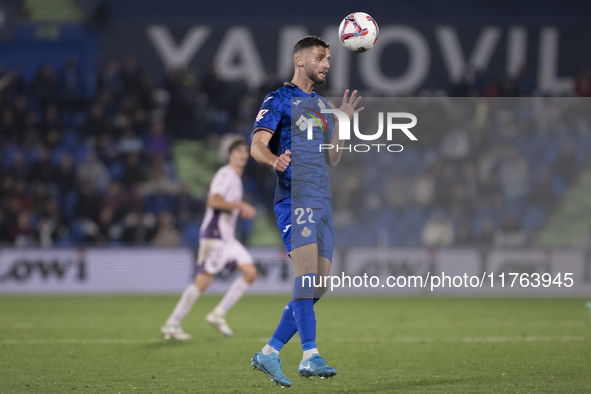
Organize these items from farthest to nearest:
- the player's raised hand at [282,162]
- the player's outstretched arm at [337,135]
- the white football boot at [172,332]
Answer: the white football boot at [172,332] < the player's outstretched arm at [337,135] < the player's raised hand at [282,162]

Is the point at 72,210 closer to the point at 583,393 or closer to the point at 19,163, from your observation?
the point at 19,163

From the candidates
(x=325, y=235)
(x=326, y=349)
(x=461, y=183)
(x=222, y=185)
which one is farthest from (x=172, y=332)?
(x=461, y=183)

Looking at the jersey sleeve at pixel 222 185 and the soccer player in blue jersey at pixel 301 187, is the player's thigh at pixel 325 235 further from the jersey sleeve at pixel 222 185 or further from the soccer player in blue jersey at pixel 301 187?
the jersey sleeve at pixel 222 185

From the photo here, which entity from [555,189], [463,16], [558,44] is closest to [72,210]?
[555,189]

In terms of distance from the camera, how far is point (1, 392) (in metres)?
5.29

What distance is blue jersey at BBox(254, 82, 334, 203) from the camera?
5320 mm

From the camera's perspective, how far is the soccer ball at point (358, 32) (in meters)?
6.09

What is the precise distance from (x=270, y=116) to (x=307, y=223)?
0.77m

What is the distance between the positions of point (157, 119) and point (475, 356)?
13.3 metres

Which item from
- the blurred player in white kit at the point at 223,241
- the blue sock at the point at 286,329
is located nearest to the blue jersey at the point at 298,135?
the blue sock at the point at 286,329

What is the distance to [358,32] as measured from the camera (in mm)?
6094

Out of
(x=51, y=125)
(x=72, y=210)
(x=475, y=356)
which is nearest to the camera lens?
(x=475, y=356)

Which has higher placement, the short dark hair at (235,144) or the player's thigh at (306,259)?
the short dark hair at (235,144)

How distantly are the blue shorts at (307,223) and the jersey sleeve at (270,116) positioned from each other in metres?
0.52
